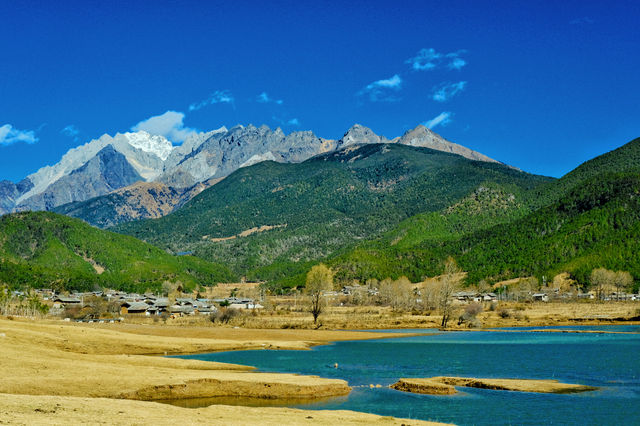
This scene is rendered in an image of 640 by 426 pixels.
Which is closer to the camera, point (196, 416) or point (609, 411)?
point (196, 416)

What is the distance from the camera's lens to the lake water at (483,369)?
42906 mm

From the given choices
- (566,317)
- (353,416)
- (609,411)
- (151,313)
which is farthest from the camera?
(151,313)

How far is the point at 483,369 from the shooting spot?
6600 centimetres

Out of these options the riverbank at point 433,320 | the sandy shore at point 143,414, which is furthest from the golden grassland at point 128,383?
the riverbank at point 433,320

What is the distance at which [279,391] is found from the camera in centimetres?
5097

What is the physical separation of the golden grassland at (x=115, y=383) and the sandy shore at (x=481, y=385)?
5.96m

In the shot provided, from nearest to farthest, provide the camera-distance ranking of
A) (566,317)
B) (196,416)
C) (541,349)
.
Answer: (196,416) < (541,349) < (566,317)

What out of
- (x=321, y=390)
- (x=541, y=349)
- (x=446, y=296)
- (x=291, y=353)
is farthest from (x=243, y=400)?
(x=446, y=296)

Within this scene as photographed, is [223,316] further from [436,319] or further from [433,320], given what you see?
[436,319]

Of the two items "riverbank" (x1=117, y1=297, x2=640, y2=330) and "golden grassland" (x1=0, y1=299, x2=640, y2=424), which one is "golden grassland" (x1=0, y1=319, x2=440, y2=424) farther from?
"riverbank" (x1=117, y1=297, x2=640, y2=330)

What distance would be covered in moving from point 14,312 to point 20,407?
12610cm

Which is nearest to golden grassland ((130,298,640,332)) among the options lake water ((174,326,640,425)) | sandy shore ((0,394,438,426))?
lake water ((174,326,640,425))

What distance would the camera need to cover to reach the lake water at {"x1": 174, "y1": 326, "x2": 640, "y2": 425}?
4291 centimetres

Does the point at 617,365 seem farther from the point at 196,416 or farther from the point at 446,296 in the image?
the point at 446,296
